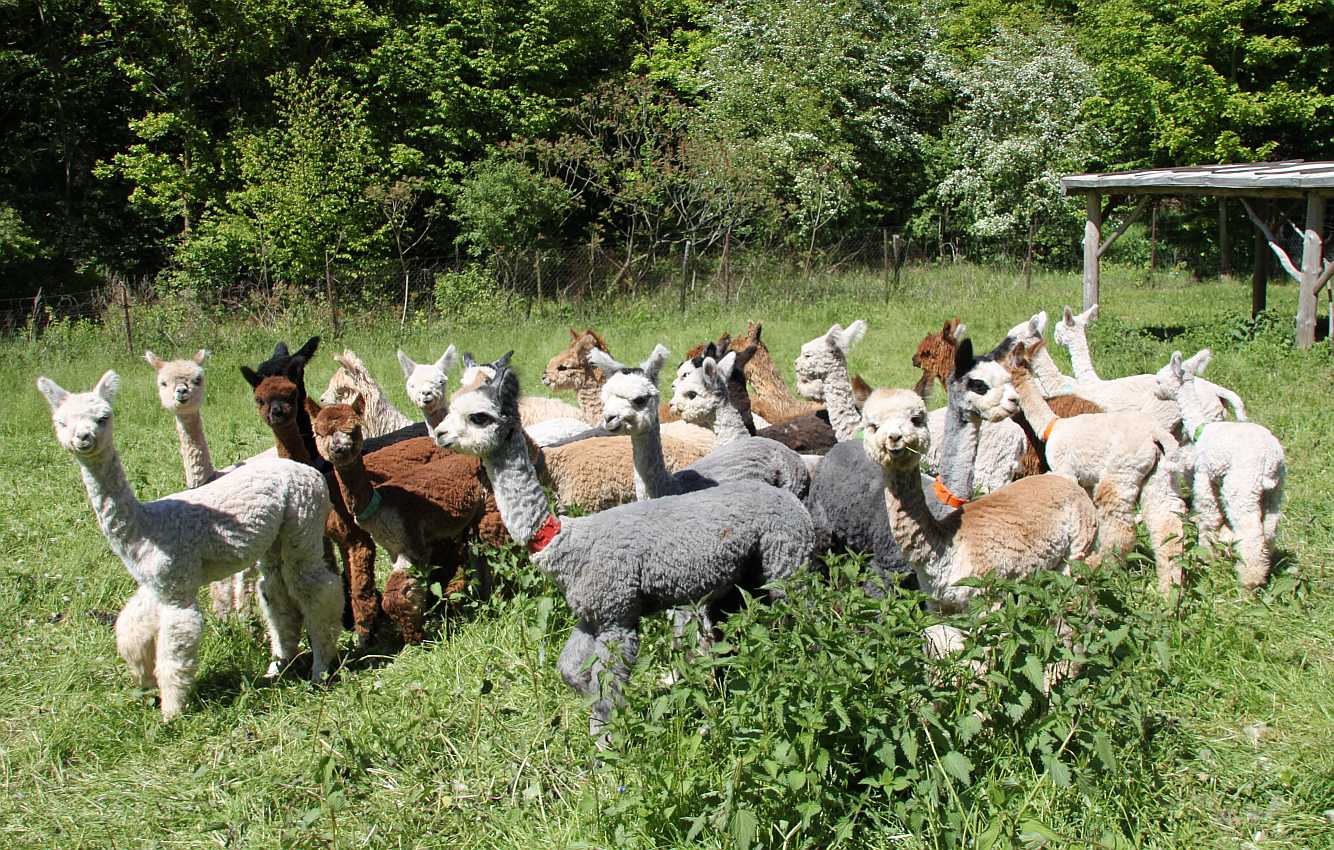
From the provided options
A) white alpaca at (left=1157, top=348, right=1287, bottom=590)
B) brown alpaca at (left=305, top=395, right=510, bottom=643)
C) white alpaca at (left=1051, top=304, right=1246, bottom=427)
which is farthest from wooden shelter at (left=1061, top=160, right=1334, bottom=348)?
brown alpaca at (left=305, top=395, right=510, bottom=643)

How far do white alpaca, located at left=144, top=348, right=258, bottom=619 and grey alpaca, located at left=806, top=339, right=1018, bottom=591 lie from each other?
3.28 metres

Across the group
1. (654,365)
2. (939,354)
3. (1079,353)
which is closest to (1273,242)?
(1079,353)

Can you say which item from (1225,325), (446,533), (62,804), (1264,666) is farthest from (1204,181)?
(62,804)

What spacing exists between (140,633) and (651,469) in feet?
8.03

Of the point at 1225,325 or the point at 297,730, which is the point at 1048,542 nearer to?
the point at 297,730

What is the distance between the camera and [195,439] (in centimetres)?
578

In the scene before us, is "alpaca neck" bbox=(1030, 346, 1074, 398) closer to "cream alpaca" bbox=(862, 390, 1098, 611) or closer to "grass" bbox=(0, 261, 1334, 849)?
"grass" bbox=(0, 261, 1334, 849)

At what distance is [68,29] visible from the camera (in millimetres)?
21438

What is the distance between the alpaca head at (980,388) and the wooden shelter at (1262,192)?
29.3 ft

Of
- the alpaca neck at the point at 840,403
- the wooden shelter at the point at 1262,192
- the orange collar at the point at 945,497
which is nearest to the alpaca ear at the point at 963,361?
the orange collar at the point at 945,497

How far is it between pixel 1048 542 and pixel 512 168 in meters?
18.3

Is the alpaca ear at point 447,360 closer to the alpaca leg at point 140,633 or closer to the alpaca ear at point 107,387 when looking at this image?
the alpaca ear at point 107,387

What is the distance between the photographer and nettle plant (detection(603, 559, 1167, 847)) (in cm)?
329

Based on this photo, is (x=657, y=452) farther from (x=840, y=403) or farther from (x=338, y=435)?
(x=840, y=403)
